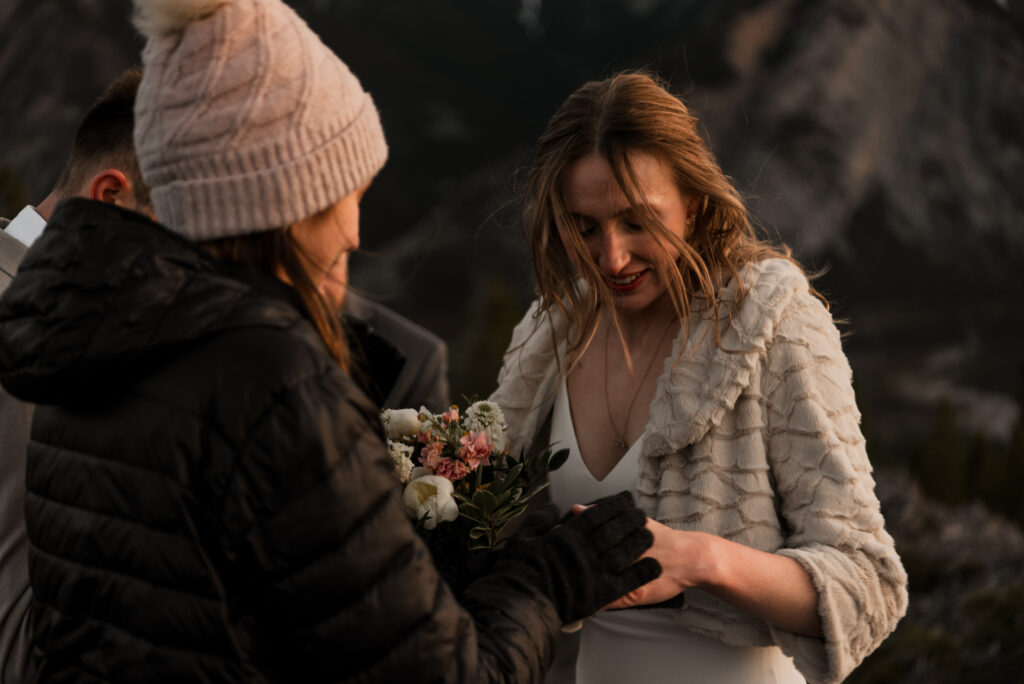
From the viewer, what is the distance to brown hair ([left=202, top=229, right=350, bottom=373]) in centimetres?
143

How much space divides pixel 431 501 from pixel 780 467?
2.99 feet

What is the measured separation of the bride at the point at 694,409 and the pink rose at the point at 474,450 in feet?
1.51

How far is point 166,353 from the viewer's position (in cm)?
125

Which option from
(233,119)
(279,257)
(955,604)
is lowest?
(955,604)

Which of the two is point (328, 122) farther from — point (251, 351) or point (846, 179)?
point (846, 179)

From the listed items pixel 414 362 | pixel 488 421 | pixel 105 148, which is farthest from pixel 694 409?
pixel 414 362

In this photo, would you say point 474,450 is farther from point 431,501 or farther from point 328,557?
point 328,557

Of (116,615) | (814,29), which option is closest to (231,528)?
(116,615)

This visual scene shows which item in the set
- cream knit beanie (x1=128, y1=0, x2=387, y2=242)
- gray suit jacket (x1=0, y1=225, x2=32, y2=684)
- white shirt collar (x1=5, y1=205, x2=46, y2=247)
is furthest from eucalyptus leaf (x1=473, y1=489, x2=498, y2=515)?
white shirt collar (x1=5, y1=205, x2=46, y2=247)

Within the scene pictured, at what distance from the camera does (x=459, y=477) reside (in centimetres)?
212

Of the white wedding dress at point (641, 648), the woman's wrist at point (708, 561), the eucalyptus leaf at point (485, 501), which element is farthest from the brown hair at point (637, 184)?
the eucalyptus leaf at point (485, 501)

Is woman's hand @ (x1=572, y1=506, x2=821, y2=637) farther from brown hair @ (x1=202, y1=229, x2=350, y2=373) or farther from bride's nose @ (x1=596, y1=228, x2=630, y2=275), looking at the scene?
brown hair @ (x1=202, y1=229, x2=350, y2=373)

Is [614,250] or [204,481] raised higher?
[204,481]

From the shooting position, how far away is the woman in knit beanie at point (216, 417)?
1.24 m
